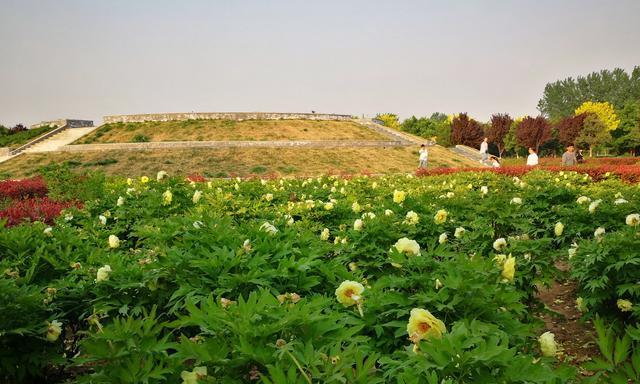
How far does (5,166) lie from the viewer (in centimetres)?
2748

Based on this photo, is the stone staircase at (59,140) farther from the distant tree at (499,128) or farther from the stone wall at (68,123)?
the distant tree at (499,128)

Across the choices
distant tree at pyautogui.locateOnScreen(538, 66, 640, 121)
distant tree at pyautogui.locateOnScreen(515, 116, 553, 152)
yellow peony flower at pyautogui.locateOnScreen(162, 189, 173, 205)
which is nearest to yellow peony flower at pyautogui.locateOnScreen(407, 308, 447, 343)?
yellow peony flower at pyautogui.locateOnScreen(162, 189, 173, 205)

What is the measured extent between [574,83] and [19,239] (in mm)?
122394

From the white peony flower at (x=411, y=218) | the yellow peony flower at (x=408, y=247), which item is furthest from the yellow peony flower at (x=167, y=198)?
the yellow peony flower at (x=408, y=247)

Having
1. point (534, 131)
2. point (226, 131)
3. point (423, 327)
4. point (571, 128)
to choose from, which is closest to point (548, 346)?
point (423, 327)

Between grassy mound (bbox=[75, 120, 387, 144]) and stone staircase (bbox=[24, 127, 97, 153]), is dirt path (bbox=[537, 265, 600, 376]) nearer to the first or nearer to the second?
grassy mound (bbox=[75, 120, 387, 144])

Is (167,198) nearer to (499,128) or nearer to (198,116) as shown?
(198,116)

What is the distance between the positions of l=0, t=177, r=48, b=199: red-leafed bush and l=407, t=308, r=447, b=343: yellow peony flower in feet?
39.9

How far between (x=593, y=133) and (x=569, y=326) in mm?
54510

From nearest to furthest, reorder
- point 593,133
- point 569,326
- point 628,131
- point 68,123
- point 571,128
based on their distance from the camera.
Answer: point 569,326 < point 68,123 < point 593,133 < point 571,128 < point 628,131

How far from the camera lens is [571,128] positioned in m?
51.2

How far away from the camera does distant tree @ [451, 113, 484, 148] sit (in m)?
49.5

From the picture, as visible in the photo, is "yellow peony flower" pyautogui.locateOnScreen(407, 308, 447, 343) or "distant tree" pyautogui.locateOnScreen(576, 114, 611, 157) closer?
"yellow peony flower" pyautogui.locateOnScreen(407, 308, 447, 343)

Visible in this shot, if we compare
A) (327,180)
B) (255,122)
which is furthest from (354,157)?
(327,180)
